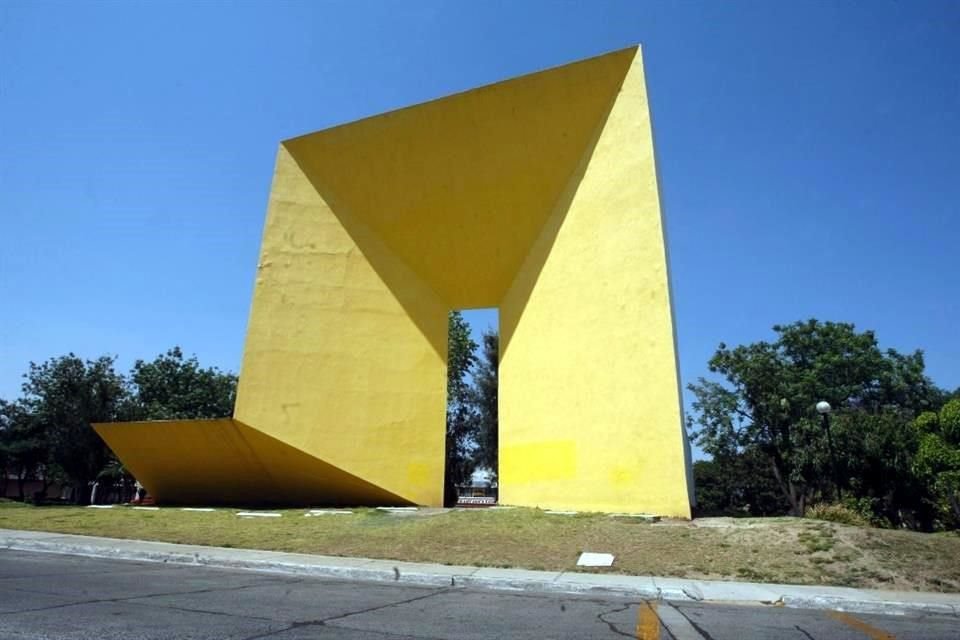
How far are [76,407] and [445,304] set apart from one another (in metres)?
30.1

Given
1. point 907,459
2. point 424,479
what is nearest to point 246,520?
point 424,479

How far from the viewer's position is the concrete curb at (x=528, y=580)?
7.33 m

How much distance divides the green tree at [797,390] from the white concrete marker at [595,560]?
1039 inches

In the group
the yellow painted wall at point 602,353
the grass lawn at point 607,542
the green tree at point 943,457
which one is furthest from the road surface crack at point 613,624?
the green tree at point 943,457

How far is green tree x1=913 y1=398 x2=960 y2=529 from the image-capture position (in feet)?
65.0

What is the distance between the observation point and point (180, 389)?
39.9 meters

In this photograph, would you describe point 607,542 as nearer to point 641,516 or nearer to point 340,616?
point 641,516

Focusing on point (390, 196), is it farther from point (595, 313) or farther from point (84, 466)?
point (84, 466)

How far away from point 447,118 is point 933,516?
79.5ft

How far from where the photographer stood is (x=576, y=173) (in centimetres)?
1680

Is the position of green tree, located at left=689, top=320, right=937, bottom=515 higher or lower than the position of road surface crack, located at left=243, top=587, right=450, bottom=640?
higher

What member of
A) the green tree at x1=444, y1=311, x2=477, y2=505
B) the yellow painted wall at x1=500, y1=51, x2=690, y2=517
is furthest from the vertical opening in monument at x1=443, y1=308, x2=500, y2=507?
the yellow painted wall at x1=500, y1=51, x2=690, y2=517

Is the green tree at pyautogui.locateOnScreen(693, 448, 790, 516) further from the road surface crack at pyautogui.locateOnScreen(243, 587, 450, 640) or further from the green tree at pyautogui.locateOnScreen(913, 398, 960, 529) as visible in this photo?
the road surface crack at pyautogui.locateOnScreen(243, 587, 450, 640)

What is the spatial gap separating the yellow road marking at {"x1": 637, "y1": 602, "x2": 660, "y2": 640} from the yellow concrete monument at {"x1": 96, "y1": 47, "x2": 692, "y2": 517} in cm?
677
